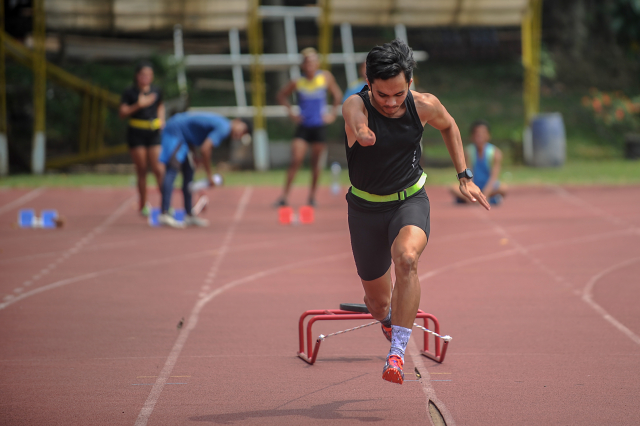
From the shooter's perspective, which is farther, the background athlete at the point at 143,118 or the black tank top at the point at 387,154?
the background athlete at the point at 143,118

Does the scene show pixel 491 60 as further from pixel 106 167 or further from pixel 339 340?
pixel 339 340

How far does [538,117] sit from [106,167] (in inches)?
395

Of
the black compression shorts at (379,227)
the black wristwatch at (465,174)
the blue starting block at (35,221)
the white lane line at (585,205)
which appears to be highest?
the black wristwatch at (465,174)

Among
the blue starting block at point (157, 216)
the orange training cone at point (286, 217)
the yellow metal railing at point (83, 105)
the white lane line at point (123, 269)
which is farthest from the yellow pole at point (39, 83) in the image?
the white lane line at point (123, 269)

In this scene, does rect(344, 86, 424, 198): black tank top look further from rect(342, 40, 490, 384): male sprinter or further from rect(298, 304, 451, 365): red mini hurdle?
rect(298, 304, 451, 365): red mini hurdle

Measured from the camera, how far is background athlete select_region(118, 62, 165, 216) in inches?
474

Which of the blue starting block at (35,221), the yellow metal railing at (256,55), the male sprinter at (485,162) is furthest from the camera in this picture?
the yellow metal railing at (256,55)

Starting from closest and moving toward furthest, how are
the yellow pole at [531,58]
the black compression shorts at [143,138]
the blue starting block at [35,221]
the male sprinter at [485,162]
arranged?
the blue starting block at [35,221]
the black compression shorts at [143,138]
the male sprinter at [485,162]
the yellow pole at [531,58]

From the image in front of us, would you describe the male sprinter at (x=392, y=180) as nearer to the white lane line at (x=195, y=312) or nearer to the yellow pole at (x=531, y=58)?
the white lane line at (x=195, y=312)

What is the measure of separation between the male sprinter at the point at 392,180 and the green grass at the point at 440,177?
1164 centimetres

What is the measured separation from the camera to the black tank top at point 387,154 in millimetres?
5082

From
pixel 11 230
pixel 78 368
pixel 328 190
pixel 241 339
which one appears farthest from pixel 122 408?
pixel 328 190

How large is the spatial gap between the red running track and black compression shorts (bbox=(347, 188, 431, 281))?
2.25ft

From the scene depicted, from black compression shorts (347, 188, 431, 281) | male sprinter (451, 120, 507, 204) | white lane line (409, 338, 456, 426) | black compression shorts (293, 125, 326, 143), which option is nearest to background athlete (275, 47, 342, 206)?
black compression shorts (293, 125, 326, 143)
